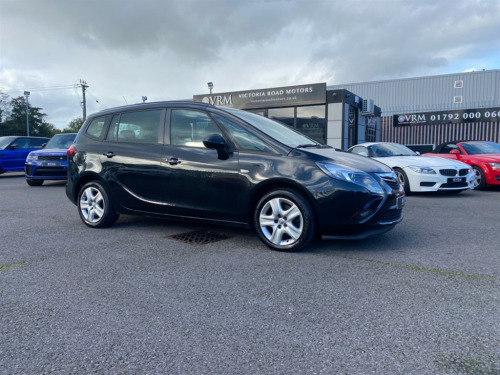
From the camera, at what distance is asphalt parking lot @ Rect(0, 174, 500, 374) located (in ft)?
7.20

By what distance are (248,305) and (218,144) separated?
6.92 ft

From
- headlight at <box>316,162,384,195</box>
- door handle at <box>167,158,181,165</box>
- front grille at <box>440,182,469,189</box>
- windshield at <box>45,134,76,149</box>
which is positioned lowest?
front grille at <box>440,182,469,189</box>

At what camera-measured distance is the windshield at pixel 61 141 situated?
12695 mm

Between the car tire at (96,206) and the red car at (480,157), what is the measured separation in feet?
29.8

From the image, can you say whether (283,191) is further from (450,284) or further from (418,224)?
(418,224)

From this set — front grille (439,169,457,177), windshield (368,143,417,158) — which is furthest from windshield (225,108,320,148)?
windshield (368,143,417,158)

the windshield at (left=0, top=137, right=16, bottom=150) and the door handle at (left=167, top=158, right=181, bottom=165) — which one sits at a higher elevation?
the windshield at (left=0, top=137, right=16, bottom=150)

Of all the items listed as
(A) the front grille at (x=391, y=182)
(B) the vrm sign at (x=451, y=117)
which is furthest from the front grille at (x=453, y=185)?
(B) the vrm sign at (x=451, y=117)

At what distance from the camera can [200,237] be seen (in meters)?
5.05

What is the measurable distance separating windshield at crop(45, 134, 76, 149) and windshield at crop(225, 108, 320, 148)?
30.4ft

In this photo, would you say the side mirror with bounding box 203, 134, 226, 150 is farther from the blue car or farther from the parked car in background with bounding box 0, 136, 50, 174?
the parked car in background with bounding box 0, 136, 50, 174

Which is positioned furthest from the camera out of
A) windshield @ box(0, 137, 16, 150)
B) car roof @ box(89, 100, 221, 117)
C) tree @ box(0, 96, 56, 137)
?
tree @ box(0, 96, 56, 137)

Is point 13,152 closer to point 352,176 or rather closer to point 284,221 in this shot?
point 284,221

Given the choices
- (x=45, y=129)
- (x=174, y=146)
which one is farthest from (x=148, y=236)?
(x=45, y=129)
